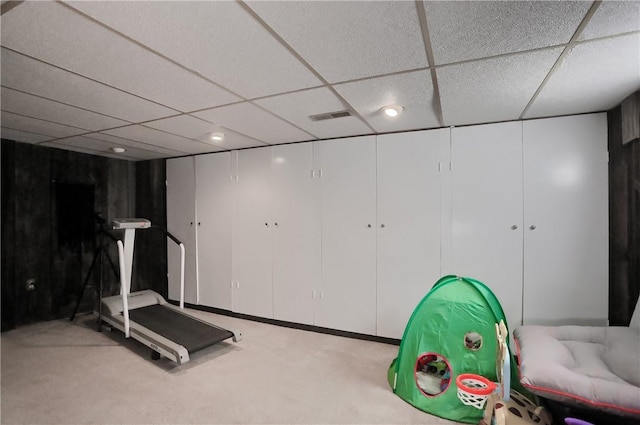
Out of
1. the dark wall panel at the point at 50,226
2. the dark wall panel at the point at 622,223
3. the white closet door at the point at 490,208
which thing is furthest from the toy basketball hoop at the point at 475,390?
the dark wall panel at the point at 50,226

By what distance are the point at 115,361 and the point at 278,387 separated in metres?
1.72

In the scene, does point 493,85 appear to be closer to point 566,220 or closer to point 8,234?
point 566,220

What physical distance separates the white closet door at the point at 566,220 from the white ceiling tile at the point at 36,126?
4.62 metres

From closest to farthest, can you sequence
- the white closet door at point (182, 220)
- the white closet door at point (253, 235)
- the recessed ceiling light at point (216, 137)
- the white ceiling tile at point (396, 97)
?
1. the white ceiling tile at point (396, 97)
2. the recessed ceiling light at point (216, 137)
3. the white closet door at point (253, 235)
4. the white closet door at point (182, 220)

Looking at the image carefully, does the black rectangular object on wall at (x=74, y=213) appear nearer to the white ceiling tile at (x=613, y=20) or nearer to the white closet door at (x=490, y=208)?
the white closet door at (x=490, y=208)

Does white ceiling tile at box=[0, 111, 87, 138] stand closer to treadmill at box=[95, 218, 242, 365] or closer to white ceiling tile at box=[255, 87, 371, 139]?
treadmill at box=[95, 218, 242, 365]

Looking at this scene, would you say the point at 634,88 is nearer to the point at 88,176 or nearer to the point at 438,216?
the point at 438,216

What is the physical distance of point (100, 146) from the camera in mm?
3807

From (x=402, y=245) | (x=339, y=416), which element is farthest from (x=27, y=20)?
(x=402, y=245)

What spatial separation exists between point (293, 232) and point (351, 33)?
261 centimetres

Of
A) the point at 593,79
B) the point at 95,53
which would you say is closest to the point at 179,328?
the point at 95,53

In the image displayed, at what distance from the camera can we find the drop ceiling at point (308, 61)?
4.16 feet

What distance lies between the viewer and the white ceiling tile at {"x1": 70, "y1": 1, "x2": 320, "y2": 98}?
48.7 inches

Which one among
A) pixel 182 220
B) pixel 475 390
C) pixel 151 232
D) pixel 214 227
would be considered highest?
pixel 182 220
